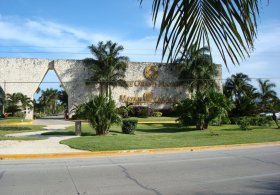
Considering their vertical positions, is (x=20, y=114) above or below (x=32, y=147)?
above

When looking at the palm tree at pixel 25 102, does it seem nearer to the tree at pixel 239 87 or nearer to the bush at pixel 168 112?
the bush at pixel 168 112

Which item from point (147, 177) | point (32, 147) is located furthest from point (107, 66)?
point (147, 177)

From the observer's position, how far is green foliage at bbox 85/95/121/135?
79.8 feet

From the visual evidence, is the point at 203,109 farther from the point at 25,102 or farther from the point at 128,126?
the point at 25,102

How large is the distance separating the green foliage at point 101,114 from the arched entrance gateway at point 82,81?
2412cm

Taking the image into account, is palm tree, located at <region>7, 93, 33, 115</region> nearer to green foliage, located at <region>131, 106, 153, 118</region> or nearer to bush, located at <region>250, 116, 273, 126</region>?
green foliage, located at <region>131, 106, 153, 118</region>

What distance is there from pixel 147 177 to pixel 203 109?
848 inches

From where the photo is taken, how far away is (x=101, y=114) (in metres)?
24.4

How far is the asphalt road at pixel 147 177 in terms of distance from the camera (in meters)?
8.50

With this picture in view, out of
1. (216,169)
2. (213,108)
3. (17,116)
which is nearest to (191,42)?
(216,169)

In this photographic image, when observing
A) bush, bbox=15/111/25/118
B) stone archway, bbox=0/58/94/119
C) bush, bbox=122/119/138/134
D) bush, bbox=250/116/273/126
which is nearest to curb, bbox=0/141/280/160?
bush, bbox=122/119/138/134

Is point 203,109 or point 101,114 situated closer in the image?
point 101,114

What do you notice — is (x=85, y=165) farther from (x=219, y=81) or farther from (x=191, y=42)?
(x=219, y=81)

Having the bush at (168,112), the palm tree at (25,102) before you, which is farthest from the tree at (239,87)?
the palm tree at (25,102)
